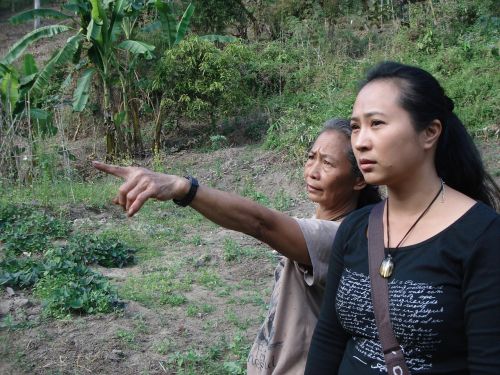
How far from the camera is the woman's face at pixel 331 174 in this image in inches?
95.3

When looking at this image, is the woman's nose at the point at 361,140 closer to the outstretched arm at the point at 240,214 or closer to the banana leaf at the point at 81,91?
the outstretched arm at the point at 240,214

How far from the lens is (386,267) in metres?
1.78

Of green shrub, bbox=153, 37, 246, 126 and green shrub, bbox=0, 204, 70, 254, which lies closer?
green shrub, bbox=0, 204, 70, 254

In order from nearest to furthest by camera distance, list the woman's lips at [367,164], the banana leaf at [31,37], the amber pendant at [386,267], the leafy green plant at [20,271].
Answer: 1. the amber pendant at [386,267]
2. the woman's lips at [367,164]
3. the leafy green plant at [20,271]
4. the banana leaf at [31,37]

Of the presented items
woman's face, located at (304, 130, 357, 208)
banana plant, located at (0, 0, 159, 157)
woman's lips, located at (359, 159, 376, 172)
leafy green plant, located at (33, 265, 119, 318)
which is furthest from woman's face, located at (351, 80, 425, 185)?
banana plant, located at (0, 0, 159, 157)

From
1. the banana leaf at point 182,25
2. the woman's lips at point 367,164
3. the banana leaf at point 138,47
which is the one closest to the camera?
the woman's lips at point 367,164

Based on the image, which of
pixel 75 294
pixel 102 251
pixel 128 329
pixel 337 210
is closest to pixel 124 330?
pixel 128 329

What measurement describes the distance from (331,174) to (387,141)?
578 mm

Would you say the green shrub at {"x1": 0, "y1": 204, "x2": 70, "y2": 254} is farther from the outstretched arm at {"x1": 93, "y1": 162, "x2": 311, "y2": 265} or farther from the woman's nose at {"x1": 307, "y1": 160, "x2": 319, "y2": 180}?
the outstretched arm at {"x1": 93, "y1": 162, "x2": 311, "y2": 265}

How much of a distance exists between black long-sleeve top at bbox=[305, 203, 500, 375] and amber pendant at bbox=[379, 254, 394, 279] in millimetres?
14

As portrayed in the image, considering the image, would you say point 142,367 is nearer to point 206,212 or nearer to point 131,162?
point 206,212

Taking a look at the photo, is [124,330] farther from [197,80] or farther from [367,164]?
[197,80]

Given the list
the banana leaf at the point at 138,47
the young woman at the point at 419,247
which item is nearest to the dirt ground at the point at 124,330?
the young woman at the point at 419,247

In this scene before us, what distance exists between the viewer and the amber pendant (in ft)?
5.80
